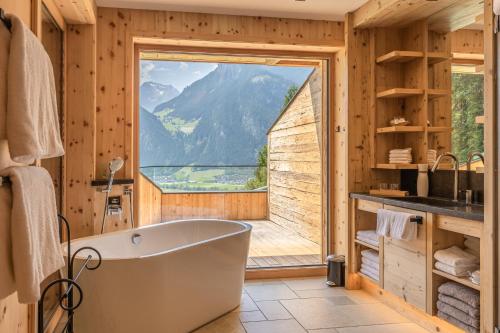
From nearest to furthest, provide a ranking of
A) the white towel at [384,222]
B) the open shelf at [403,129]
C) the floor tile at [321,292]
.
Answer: the white towel at [384,222] → the open shelf at [403,129] → the floor tile at [321,292]

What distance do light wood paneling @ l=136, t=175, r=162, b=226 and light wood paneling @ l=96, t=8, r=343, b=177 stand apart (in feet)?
0.95

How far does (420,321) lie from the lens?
3.34 meters

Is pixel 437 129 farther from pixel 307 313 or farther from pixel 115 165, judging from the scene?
pixel 115 165

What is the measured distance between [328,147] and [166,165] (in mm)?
1712

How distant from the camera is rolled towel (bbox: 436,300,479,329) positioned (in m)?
2.66

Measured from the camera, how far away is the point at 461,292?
110 inches

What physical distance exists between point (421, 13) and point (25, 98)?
348 centimetres

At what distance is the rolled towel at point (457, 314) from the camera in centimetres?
266

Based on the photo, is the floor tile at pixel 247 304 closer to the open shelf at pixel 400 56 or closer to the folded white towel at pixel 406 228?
the folded white towel at pixel 406 228

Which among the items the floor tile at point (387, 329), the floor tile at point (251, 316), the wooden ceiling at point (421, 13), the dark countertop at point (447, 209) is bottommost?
the floor tile at point (387, 329)

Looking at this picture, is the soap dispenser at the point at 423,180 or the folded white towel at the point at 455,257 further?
the soap dispenser at the point at 423,180

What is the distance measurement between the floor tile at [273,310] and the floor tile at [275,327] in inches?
3.4

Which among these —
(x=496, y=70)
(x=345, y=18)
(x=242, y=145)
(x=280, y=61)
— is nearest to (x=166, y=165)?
(x=242, y=145)

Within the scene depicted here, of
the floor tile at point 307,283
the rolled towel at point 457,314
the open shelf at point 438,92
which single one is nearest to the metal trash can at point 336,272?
the floor tile at point 307,283
